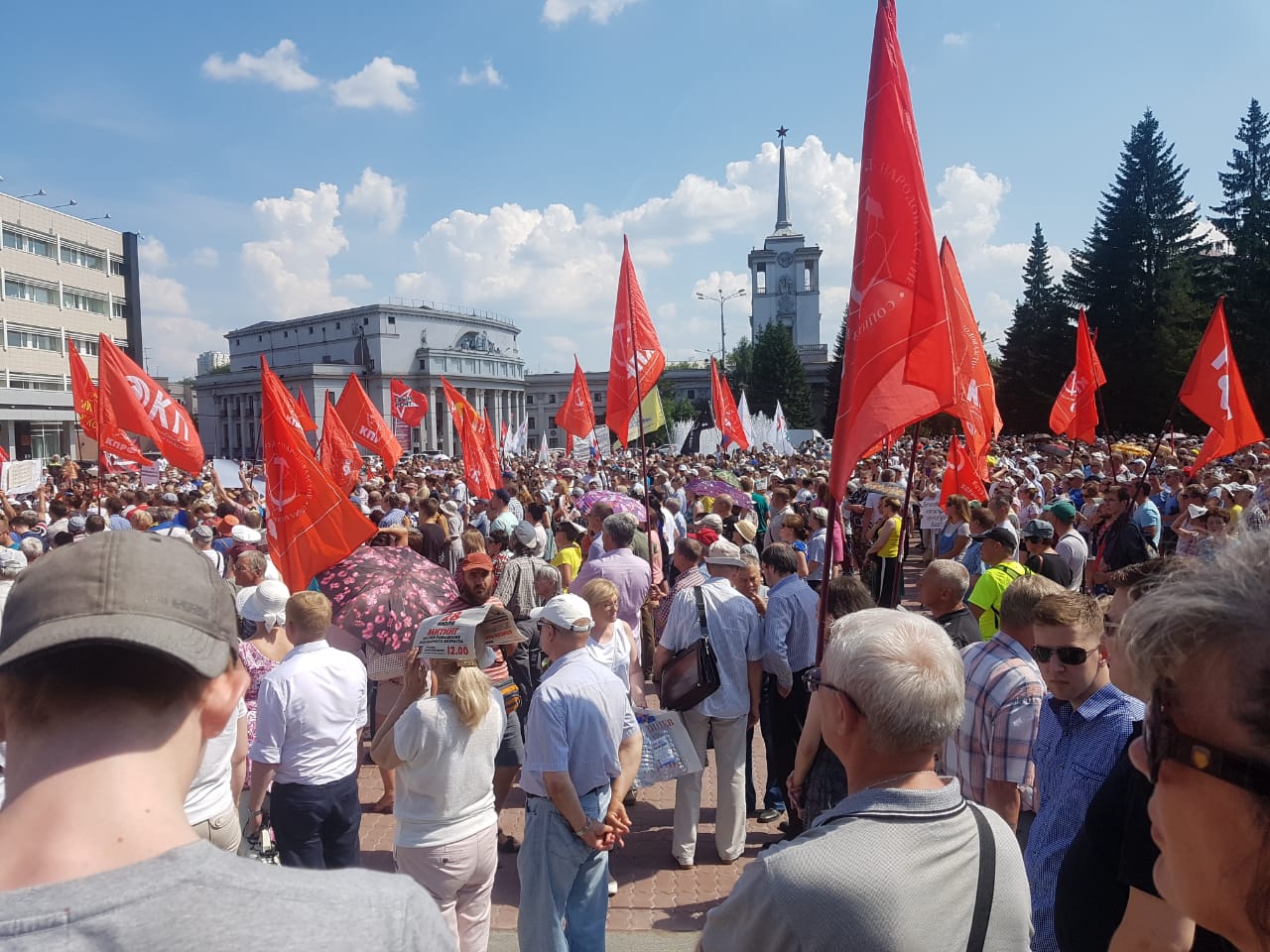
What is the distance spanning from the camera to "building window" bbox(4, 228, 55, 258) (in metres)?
53.6

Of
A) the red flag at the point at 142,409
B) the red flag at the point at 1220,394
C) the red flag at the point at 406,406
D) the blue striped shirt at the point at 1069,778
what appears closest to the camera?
the blue striped shirt at the point at 1069,778

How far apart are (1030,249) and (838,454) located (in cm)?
6425

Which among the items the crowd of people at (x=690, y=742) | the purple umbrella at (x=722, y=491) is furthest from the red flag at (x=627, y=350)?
the purple umbrella at (x=722, y=491)

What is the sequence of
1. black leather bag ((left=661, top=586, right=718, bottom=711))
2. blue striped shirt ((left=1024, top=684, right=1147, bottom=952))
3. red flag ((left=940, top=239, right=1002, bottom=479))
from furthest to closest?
red flag ((left=940, top=239, right=1002, bottom=479)), black leather bag ((left=661, top=586, right=718, bottom=711)), blue striped shirt ((left=1024, top=684, right=1147, bottom=952))

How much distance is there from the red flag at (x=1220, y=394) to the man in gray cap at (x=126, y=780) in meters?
11.7

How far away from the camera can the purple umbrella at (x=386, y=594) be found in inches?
216

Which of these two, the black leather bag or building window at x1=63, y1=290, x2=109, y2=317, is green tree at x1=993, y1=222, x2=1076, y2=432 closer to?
the black leather bag

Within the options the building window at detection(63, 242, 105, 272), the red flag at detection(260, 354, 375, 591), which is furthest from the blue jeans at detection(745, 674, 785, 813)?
the building window at detection(63, 242, 105, 272)

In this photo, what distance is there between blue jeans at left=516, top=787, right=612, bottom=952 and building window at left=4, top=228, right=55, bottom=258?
64439 millimetres

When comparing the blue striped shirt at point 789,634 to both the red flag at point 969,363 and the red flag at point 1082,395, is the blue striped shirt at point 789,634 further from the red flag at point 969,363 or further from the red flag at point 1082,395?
the red flag at point 1082,395

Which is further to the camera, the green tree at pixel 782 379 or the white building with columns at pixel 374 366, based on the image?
the white building with columns at pixel 374 366

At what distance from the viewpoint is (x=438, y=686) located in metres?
3.79

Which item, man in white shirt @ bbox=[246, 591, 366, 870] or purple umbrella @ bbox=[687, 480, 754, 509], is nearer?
man in white shirt @ bbox=[246, 591, 366, 870]

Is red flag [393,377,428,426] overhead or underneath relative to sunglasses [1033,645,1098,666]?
overhead
